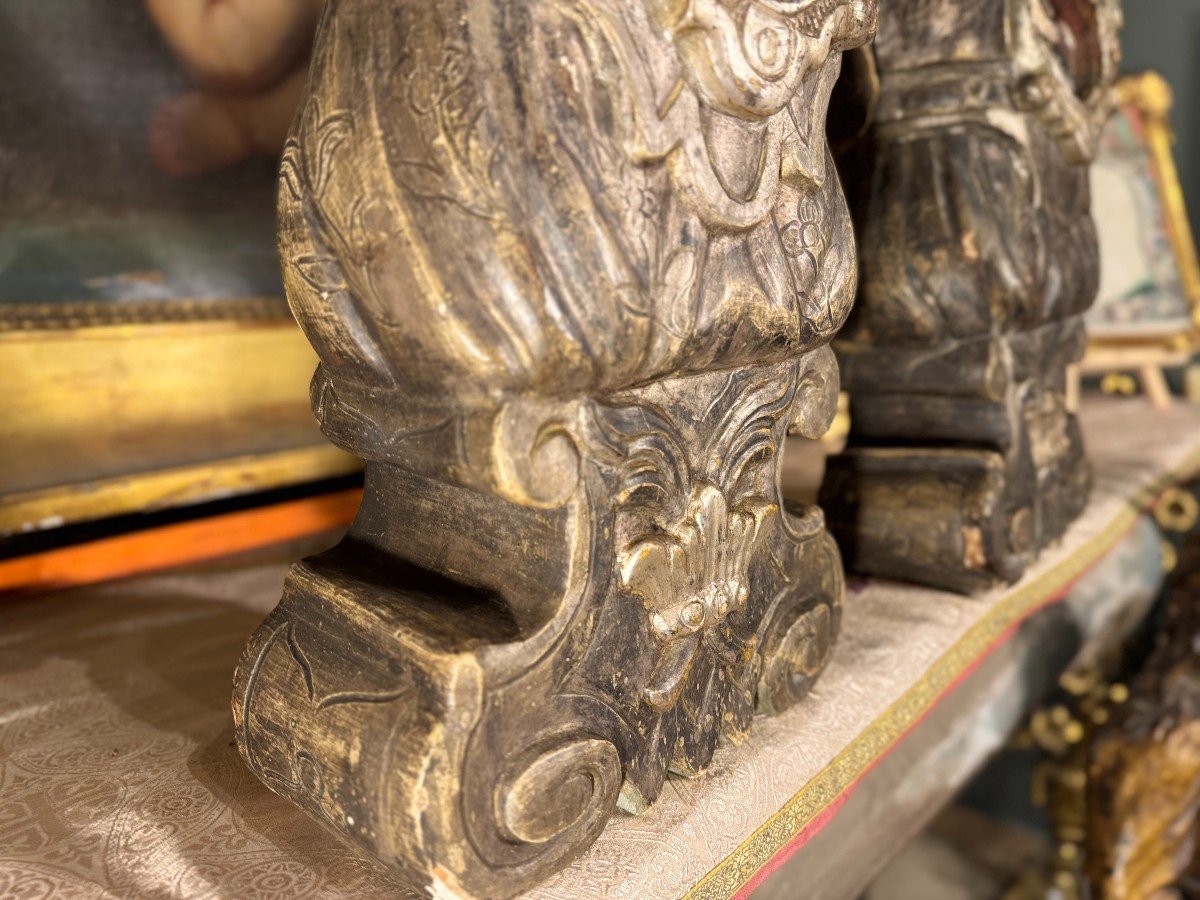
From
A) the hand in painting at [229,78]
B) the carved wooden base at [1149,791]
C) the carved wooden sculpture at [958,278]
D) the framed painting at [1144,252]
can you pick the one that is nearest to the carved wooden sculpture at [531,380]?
the carved wooden sculpture at [958,278]

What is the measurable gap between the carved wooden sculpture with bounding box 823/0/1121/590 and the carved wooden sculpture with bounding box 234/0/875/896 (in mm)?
417

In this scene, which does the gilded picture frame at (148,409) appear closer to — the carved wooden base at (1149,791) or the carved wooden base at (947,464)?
the carved wooden base at (947,464)

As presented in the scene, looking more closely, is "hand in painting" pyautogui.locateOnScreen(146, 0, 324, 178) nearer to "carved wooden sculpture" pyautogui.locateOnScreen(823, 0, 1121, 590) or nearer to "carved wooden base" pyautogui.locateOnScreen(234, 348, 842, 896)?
"carved wooden sculpture" pyautogui.locateOnScreen(823, 0, 1121, 590)

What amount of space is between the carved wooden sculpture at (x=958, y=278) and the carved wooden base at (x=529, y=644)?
0.41 metres

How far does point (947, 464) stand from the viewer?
113 cm

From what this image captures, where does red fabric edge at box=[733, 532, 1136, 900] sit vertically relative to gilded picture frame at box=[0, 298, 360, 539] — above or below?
below

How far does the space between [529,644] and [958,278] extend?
0.75 metres

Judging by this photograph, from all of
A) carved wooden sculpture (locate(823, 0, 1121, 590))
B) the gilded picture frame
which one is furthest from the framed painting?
the gilded picture frame

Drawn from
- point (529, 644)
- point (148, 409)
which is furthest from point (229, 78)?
point (529, 644)

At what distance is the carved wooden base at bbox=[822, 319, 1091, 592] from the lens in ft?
3.62

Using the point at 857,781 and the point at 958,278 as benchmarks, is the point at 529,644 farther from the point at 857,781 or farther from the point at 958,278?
the point at 958,278

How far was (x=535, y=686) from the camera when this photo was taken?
2.02 feet

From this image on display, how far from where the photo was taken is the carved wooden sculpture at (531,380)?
57 cm

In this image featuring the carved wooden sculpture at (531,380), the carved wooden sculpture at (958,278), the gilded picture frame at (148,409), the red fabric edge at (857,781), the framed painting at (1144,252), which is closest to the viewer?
the carved wooden sculpture at (531,380)
